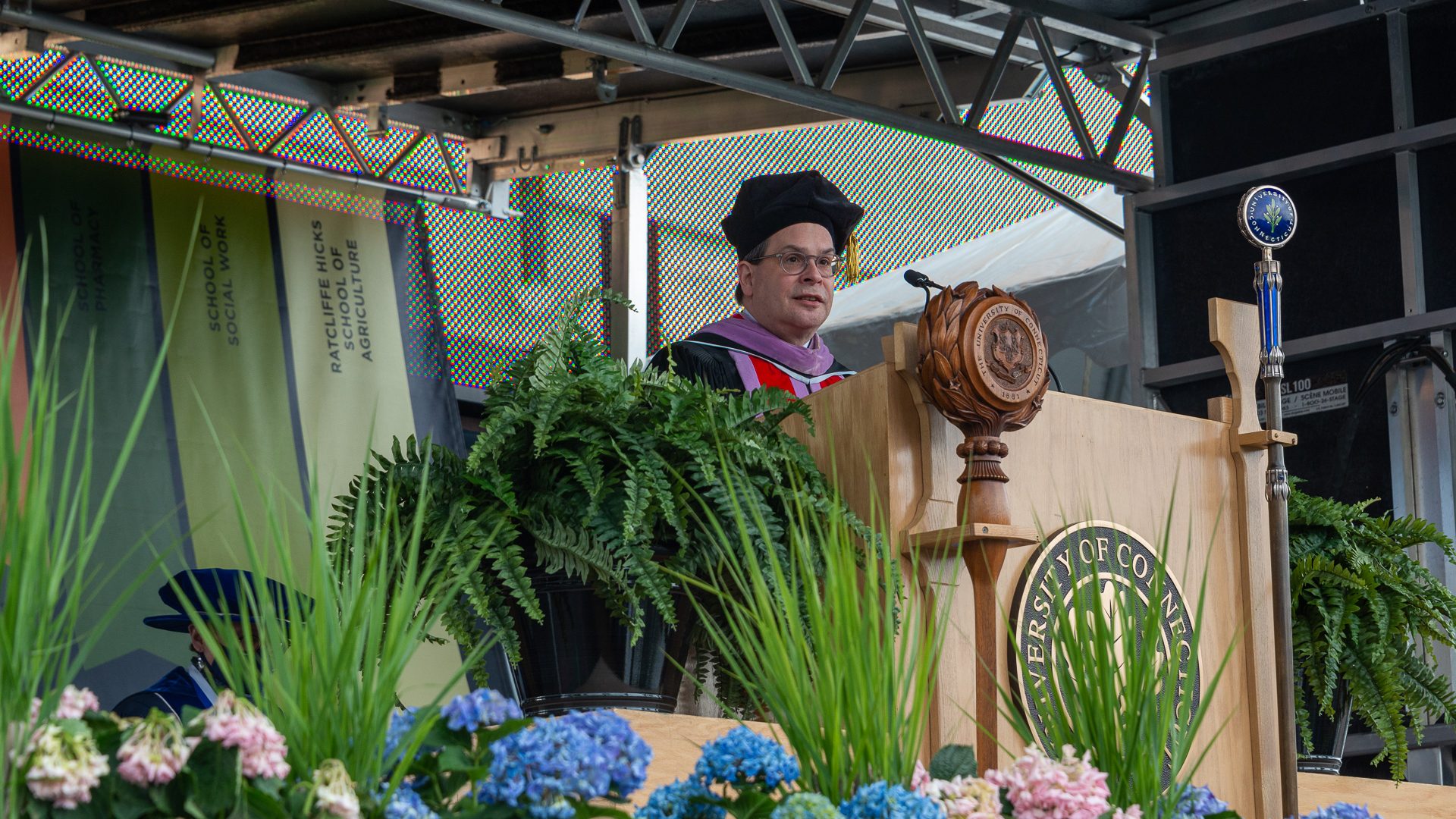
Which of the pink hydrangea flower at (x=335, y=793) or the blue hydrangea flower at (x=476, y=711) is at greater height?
the blue hydrangea flower at (x=476, y=711)

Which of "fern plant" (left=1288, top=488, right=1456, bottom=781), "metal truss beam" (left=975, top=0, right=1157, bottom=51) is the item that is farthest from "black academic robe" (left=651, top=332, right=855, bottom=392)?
"metal truss beam" (left=975, top=0, right=1157, bottom=51)

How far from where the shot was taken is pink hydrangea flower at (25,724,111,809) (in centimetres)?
108

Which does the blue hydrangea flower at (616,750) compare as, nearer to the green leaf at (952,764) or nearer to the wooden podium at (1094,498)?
the green leaf at (952,764)

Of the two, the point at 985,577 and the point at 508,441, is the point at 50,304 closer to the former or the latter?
the point at 508,441

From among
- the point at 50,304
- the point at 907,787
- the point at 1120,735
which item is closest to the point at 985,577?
the point at 1120,735

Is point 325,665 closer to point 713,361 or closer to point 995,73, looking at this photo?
point 713,361

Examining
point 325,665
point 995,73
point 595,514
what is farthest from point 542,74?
point 325,665

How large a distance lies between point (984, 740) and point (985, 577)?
0.18 m

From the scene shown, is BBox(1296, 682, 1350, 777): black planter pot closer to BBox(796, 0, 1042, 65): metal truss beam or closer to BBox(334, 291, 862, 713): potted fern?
BBox(334, 291, 862, 713): potted fern

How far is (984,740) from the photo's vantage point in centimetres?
194

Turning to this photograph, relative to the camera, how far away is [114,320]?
5508mm

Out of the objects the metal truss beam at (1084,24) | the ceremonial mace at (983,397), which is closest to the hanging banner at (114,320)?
the metal truss beam at (1084,24)

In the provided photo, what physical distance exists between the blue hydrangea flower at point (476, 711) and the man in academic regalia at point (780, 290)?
203cm

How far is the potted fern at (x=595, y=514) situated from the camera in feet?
6.42
